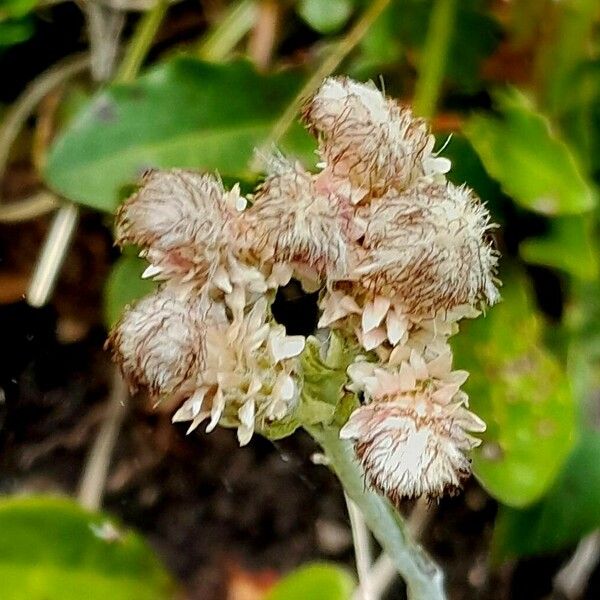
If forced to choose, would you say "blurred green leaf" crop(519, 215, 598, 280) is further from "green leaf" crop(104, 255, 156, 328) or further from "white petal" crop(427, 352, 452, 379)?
"white petal" crop(427, 352, 452, 379)

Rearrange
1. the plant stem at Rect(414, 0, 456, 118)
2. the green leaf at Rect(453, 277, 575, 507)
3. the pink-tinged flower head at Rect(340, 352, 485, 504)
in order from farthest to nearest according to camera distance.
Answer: the plant stem at Rect(414, 0, 456, 118) < the green leaf at Rect(453, 277, 575, 507) < the pink-tinged flower head at Rect(340, 352, 485, 504)

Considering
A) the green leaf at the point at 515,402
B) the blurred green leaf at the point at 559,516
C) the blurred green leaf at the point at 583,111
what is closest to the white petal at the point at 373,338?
the green leaf at the point at 515,402

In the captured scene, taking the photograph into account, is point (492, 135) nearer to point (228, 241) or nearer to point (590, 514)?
point (590, 514)

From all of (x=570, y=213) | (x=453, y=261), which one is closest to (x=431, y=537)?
(x=570, y=213)

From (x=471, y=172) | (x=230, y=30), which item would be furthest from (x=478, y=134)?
(x=230, y=30)

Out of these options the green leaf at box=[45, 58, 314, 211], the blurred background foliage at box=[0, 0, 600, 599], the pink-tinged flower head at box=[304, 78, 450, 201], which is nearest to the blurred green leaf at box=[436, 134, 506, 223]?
the blurred background foliage at box=[0, 0, 600, 599]

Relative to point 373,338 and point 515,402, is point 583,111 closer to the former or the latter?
point 515,402
